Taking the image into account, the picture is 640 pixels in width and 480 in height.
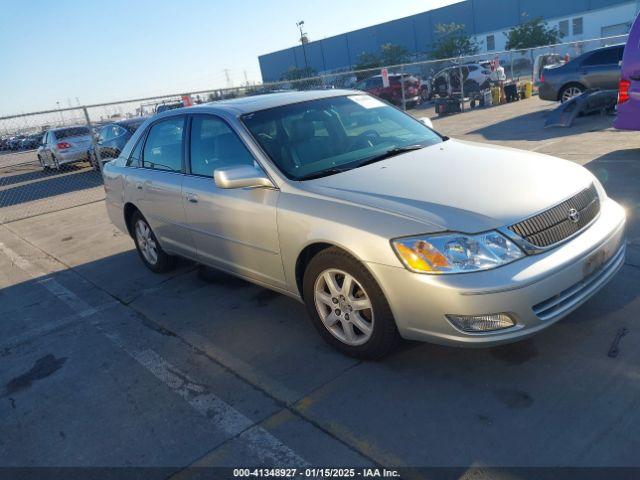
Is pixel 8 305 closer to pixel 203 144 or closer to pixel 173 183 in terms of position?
pixel 173 183

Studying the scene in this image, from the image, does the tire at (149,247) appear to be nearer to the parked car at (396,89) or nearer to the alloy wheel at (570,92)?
the alloy wheel at (570,92)

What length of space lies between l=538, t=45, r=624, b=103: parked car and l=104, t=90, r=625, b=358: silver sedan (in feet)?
35.5

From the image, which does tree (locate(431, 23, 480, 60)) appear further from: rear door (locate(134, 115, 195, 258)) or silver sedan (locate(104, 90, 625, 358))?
silver sedan (locate(104, 90, 625, 358))

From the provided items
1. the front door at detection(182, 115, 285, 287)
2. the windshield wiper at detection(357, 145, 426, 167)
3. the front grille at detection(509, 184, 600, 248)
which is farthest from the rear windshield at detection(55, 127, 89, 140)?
the front grille at detection(509, 184, 600, 248)

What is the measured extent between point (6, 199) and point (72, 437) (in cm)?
1268

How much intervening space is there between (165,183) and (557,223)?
328cm

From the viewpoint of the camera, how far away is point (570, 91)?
1395 cm

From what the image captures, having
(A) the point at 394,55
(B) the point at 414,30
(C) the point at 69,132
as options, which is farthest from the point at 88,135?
(B) the point at 414,30

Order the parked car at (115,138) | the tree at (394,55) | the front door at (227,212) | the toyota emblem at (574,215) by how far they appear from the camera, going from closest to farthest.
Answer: the toyota emblem at (574,215) < the front door at (227,212) < the parked car at (115,138) < the tree at (394,55)

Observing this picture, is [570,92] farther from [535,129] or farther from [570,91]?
[535,129]

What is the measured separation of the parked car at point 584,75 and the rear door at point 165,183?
11.4 metres

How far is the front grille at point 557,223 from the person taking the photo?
287 cm

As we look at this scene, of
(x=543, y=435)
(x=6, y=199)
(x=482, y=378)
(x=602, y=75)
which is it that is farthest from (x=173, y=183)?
(x=602, y=75)

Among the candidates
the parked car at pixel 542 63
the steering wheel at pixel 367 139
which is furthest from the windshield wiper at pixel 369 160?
the parked car at pixel 542 63
